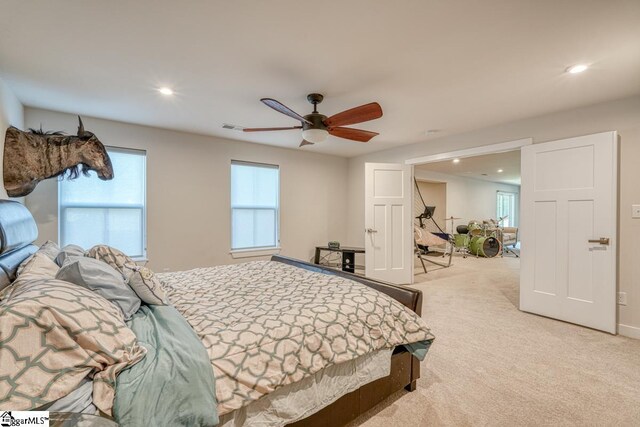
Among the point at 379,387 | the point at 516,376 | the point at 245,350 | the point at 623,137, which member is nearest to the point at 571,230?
the point at 623,137

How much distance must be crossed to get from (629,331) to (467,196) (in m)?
6.69

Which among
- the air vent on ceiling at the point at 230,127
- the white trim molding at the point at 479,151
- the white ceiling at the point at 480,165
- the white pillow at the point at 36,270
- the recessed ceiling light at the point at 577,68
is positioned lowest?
the white pillow at the point at 36,270

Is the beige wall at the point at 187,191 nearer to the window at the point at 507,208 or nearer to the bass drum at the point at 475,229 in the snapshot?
the bass drum at the point at 475,229

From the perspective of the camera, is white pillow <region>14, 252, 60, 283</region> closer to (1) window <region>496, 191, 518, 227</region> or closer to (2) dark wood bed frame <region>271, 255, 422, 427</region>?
(2) dark wood bed frame <region>271, 255, 422, 427</region>

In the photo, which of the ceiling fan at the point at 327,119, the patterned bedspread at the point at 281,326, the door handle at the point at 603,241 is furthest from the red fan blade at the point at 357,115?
the door handle at the point at 603,241

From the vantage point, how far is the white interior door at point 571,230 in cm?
279

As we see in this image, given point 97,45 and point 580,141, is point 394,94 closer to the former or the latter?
point 580,141

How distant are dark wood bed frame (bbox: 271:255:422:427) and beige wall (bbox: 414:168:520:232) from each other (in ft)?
19.6

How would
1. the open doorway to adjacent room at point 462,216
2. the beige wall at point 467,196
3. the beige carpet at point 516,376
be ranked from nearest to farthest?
the beige carpet at point 516,376 → the open doorway to adjacent room at point 462,216 → the beige wall at point 467,196

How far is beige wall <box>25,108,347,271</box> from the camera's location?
3170 mm

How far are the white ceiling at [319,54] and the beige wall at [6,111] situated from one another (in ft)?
0.33

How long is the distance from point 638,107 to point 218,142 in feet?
16.1

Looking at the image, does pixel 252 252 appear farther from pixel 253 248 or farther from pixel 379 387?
pixel 379 387

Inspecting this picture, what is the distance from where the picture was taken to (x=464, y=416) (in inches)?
65.7
